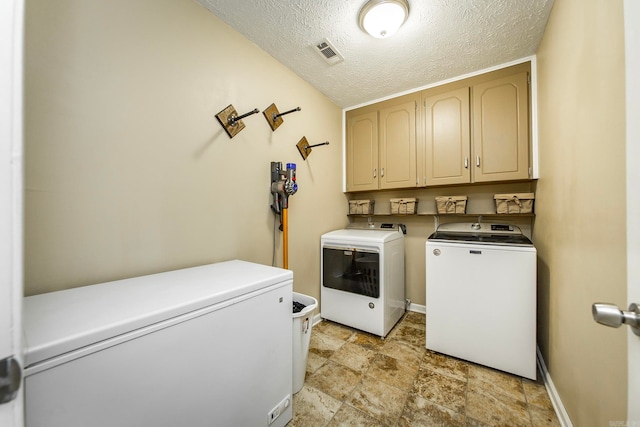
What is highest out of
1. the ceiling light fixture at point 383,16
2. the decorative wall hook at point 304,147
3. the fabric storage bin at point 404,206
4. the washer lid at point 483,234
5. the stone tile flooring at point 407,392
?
the ceiling light fixture at point 383,16

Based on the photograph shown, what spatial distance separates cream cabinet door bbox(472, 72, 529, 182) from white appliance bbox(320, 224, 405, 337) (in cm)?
104

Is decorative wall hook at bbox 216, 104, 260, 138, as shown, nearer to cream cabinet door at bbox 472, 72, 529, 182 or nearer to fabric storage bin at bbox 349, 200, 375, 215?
fabric storage bin at bbox 349, 200, 375, 215

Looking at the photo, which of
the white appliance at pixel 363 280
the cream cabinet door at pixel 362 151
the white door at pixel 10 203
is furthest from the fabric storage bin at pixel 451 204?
the white door at pixel 10 203

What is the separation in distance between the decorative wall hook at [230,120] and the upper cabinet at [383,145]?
Result: 1.57 meters

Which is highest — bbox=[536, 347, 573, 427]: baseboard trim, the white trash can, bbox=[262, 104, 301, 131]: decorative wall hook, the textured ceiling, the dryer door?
the textured ceiling

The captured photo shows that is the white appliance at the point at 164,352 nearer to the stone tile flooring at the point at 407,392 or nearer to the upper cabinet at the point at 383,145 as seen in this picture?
the stone tile flooring at the point at 407,392

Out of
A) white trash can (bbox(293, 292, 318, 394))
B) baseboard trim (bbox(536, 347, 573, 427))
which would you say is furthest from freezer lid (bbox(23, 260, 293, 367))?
baseboard trim (bbox(536, 347, 573, 427))

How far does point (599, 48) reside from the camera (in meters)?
0.93

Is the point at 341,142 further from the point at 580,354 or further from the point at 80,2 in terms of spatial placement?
the point at 580,354

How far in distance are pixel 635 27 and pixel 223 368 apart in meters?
1.54

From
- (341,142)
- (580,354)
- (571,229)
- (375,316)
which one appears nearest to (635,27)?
(571,229)

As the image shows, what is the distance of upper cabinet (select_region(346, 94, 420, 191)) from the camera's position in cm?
255

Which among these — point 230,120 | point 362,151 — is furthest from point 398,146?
point 230,120

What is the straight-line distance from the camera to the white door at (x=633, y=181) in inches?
20.0
